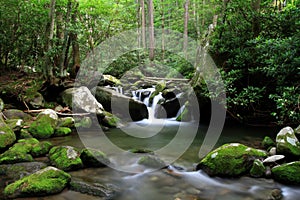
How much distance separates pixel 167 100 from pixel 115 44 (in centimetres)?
1044

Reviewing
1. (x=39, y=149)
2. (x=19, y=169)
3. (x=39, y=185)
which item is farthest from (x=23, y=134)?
(x=39, y=185)

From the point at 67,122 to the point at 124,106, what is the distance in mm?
2714

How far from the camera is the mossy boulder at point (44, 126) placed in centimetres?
760

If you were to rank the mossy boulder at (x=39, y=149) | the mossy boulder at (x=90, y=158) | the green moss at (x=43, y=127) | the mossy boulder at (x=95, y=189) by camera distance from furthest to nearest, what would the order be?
the green moss at (x=43, y=127), the mossy boulder at (x=39, y=149), the mossy boulder at (x=90, y=158), the mossy boulder at (x=95, y=189)

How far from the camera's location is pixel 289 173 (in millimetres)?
4703

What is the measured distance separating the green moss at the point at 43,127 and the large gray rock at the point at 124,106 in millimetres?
3299

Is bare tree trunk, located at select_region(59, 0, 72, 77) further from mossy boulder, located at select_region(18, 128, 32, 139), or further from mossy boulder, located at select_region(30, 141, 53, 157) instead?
mossy boulder, located at select_region(30, 141, 53, 157)

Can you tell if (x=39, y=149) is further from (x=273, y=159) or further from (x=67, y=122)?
(x=273, y=159)

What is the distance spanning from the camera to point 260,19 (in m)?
8.53

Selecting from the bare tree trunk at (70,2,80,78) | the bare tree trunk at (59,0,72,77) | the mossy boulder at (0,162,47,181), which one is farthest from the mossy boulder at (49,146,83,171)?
the bare tree trunk at (70,2,80,78)

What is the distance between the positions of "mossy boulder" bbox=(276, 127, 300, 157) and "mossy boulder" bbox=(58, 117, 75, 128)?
650cm

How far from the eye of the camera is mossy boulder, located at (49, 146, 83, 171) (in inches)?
206

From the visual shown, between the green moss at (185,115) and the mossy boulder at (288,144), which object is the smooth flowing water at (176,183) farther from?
the green moss at (185,115)

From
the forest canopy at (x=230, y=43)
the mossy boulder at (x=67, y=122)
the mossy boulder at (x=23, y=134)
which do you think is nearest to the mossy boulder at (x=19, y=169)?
the mossy boulder at (x=23, y=134)
